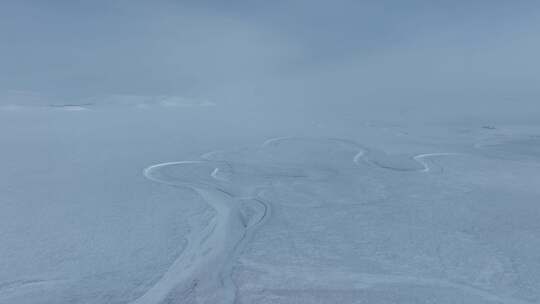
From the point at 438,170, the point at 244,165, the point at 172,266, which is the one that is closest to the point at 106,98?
the point at 244,165

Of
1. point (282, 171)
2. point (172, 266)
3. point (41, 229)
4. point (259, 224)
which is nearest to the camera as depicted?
point (172, 266)

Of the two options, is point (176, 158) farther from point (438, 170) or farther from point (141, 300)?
point (141, 300)

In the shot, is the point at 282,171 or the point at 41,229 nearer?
the point at 41,229

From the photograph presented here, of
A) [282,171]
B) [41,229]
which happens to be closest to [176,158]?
[282,171]

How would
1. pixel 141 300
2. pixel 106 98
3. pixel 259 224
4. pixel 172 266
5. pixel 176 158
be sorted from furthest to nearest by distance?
pixel 106 98 < pixel 176 158 < pixel 259 224 < pixel 172 266 < pixel 141 300

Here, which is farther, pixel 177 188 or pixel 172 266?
pixel 177 188

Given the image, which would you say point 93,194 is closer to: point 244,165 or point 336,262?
point 244,165
